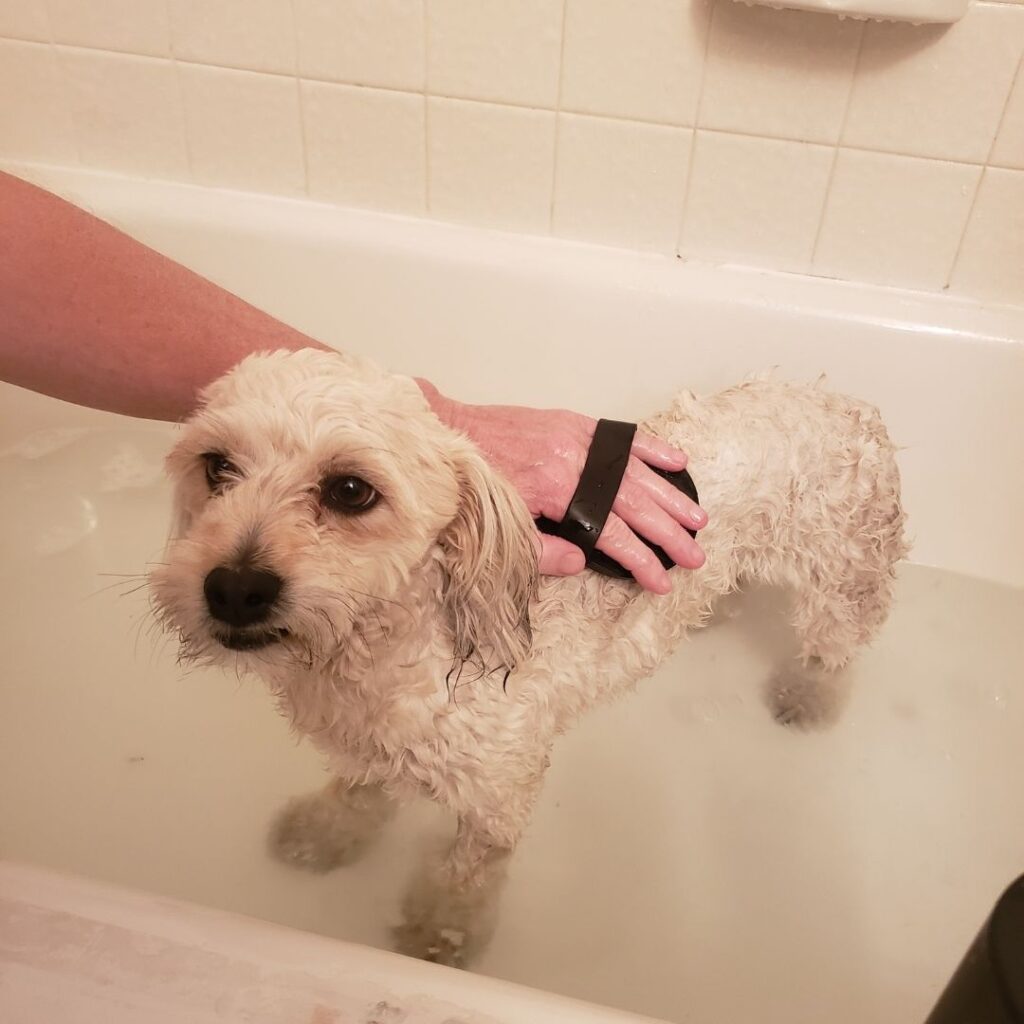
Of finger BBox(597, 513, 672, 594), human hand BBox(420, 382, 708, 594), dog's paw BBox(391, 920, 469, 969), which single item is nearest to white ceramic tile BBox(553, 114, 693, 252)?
human hand BBox(420, 382, 708, 594)

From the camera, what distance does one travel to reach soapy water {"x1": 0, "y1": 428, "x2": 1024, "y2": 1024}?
3.93 feet

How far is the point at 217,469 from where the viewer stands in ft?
2.63

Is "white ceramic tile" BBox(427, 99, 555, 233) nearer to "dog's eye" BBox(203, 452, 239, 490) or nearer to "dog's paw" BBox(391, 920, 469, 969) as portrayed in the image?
"dog's eye" BBox(203, 452, 239, 490)

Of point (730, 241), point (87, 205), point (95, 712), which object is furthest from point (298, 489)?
point (87, 205)

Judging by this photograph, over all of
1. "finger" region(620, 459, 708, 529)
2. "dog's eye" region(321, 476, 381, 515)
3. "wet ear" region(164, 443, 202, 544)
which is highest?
"dog's eye" region(321, 476, 381, 515)

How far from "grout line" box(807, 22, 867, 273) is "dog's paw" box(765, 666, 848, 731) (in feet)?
2.17

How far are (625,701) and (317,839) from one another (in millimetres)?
526

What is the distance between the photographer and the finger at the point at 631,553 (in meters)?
0.98

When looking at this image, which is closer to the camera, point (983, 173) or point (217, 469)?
point (217, 469)

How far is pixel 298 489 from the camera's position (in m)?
0.76

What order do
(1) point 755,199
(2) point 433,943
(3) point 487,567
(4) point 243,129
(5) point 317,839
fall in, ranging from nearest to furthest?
(3) point 487,567 → (2) point 433,943 → (5) point 317,839 → (1) point 755,199 → (4) point 243,129

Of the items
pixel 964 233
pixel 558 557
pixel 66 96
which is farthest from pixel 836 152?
pixel 66 96

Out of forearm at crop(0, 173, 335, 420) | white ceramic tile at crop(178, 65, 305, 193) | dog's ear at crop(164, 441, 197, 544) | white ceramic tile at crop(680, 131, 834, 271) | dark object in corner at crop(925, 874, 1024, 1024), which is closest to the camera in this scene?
dark object in corner at crop(925, 874, 1024, 1024)

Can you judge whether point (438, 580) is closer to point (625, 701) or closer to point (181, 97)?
point (625, 701)
